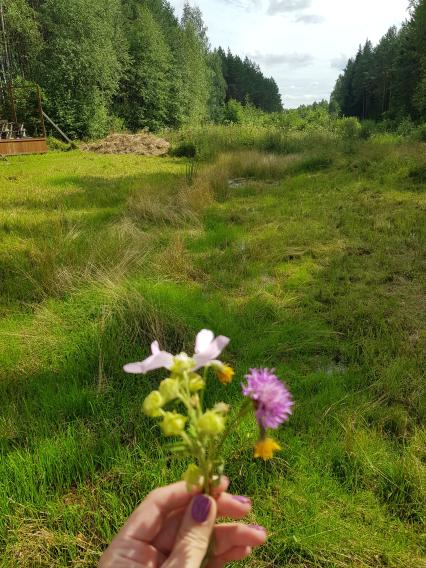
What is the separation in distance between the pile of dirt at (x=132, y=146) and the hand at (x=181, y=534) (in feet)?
61.3

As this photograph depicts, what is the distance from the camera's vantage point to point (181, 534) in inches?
34.8

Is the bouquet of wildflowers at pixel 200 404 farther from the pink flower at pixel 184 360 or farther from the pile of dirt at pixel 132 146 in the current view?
the pile of dirt at pixel 132 146

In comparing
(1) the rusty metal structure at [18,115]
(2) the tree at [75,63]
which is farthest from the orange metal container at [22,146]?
(2) the tree at [75,63]

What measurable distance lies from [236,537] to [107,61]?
31494 mm

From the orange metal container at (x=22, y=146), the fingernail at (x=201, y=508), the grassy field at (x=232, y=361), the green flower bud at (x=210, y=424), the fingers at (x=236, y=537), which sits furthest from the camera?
the orange metal container at (x=22, y=146)

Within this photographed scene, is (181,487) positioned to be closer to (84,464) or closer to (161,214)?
(84,464)

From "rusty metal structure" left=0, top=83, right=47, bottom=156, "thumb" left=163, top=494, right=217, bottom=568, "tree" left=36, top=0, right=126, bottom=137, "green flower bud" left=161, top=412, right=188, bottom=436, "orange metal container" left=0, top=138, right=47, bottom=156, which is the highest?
"tree" left=36, top=0, right=126, bottom=137

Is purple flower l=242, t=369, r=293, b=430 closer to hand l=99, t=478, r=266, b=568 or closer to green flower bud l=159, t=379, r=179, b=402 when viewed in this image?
green flower bud l=159, t=379, r=179, b=402

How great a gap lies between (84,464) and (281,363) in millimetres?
1616

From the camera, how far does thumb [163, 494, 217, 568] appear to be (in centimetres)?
85

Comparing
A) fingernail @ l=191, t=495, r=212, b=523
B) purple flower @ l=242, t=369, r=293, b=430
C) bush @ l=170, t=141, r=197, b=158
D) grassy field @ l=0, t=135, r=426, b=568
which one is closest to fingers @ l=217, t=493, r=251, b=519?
fingernail @ l=191, t=495, r=212, b=523

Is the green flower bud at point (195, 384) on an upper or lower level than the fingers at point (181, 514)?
upper

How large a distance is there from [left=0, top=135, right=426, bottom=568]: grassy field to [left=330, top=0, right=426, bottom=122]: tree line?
91.5ft

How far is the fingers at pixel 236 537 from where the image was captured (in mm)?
947
